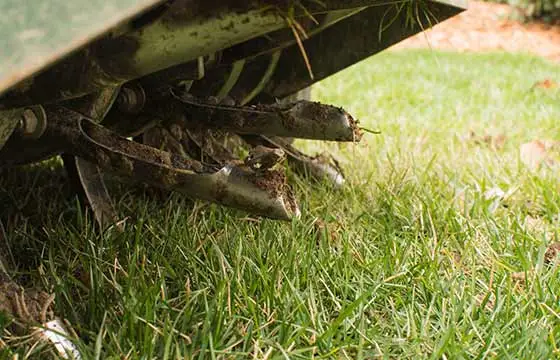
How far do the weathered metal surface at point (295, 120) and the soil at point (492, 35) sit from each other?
19.2 ft

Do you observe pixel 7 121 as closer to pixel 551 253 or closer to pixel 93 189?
pixel 93 189

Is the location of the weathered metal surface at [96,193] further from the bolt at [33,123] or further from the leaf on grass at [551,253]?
the leaf on grass at [551,253]

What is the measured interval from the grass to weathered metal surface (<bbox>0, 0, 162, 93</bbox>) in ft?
1.55

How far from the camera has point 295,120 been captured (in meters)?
1.67

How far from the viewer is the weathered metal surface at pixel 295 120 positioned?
166 centimetres

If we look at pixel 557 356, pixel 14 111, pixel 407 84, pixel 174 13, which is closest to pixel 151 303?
pixel 14 111

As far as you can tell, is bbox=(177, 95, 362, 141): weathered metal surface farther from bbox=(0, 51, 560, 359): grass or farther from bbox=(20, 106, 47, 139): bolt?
bbox=(20, 106, 47, 139): bolt

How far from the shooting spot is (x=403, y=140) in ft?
9.62

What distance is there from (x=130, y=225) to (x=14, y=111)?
0.58m

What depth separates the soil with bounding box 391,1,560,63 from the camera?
7.77 meters


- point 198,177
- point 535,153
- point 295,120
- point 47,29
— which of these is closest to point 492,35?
point 535,153

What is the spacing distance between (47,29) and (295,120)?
2.88 feet

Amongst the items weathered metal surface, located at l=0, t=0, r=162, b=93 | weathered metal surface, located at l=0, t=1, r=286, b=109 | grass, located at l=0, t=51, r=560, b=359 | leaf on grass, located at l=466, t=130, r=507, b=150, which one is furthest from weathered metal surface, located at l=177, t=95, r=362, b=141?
leaf on grass, located at l=466, t=130, r=507, b=150

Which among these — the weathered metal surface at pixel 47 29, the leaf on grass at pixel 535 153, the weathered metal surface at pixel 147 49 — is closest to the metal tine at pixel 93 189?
the weathered metal surface at pixel 147 49
